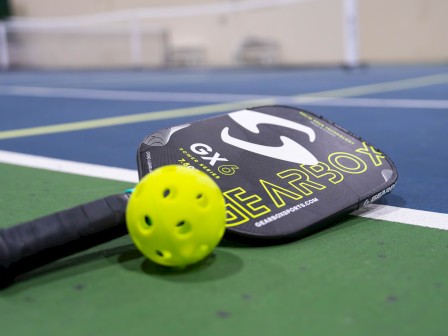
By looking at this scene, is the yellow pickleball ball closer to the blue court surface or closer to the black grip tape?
the black grip tape

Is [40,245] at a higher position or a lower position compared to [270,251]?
higher

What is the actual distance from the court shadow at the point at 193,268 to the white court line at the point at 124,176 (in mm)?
516

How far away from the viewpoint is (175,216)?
123cm

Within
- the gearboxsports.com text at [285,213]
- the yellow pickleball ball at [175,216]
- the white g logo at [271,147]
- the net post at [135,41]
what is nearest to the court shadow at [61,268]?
the yellow pickleball ball at [175,216]

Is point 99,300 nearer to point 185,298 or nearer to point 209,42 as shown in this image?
point 185,298

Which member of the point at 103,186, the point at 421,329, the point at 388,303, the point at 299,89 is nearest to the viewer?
the point at 421,329

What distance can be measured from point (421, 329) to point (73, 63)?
1604 cm

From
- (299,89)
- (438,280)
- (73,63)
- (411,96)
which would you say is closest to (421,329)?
(438,280)

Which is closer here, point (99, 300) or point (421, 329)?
point (421, 329)

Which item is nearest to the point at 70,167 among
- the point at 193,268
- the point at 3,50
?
the point at 193,268

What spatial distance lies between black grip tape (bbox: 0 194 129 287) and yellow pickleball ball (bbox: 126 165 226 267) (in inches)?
3.0

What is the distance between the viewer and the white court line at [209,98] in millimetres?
4730

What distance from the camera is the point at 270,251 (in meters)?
1.43

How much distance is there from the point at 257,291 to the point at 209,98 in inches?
178
